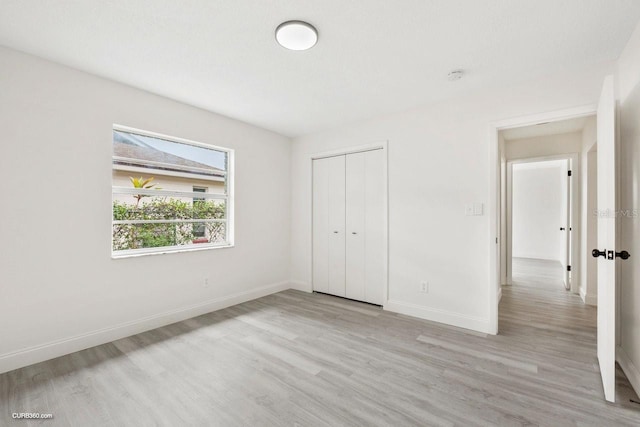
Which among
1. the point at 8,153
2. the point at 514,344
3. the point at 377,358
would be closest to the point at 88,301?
the point at 8,153

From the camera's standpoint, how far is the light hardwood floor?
66.2 inches

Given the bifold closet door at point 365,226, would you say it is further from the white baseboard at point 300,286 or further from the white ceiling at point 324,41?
the white ceiling at point 324,41

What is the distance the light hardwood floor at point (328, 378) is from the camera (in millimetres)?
1681

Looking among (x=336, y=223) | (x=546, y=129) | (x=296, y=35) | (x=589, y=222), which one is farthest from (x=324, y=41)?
(x=589, y=222)

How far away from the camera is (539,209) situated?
24.8ft

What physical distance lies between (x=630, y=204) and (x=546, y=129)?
237cm

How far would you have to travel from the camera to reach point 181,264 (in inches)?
128

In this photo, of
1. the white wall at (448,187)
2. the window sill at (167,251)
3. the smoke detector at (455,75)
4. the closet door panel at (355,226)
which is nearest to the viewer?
the smoke detector at (455,75)

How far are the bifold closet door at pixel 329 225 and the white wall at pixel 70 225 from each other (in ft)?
5.47

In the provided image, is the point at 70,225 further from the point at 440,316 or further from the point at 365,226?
the point at 440,316

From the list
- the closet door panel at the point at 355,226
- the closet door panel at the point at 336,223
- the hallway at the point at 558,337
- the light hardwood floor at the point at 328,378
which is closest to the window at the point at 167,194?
the light hardwood floor at the point at 328,378

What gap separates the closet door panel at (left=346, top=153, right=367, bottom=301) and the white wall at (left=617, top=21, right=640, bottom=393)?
2.46 m

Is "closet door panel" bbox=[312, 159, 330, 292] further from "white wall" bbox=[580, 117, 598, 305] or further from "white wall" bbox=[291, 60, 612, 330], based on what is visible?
"white wall" bbox=[580, 117, 598, 305]

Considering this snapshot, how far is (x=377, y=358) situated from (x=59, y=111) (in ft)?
11.5
